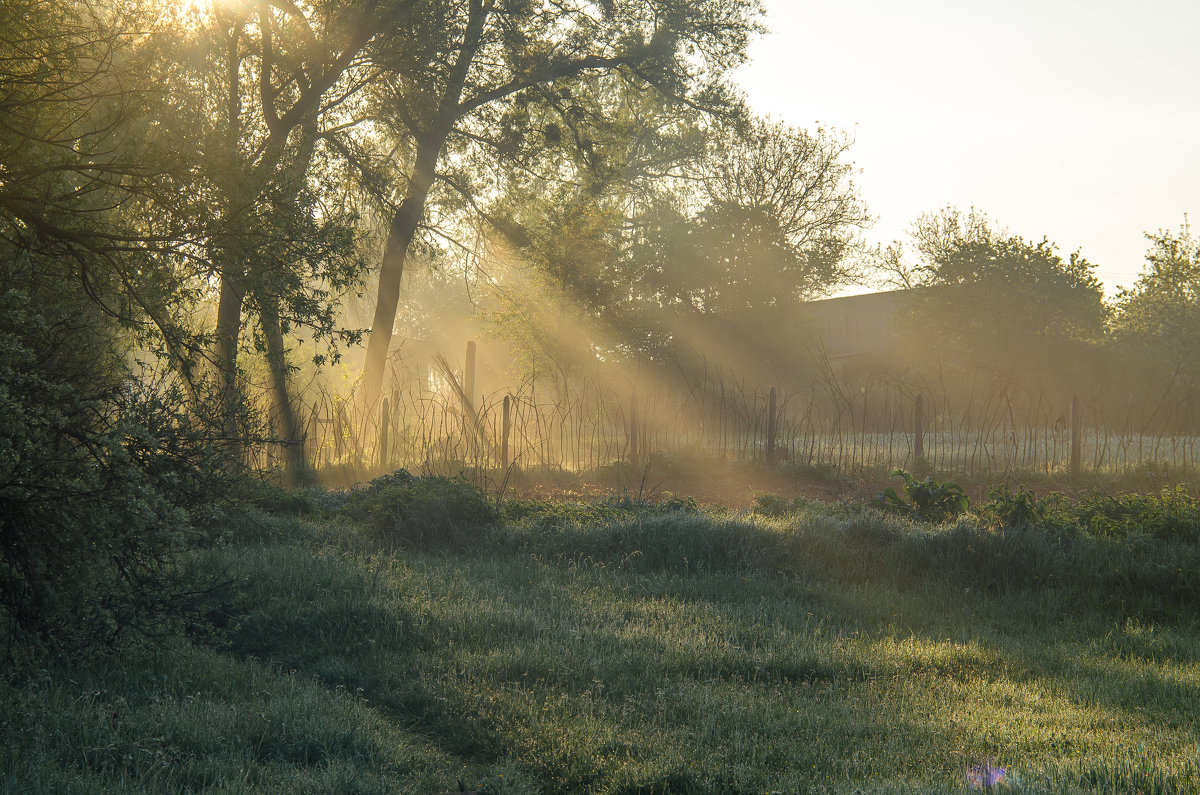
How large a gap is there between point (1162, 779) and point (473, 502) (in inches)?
248

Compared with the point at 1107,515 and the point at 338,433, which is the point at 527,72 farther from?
the point at 1107,515

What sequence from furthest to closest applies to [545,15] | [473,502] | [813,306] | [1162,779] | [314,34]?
[813,306] < [545,15] < [314,34] < [473,502] < [1162,779]

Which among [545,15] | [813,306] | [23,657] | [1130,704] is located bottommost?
[1130,704]

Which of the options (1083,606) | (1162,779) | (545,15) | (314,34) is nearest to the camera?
(1162,779)

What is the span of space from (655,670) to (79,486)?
300cm

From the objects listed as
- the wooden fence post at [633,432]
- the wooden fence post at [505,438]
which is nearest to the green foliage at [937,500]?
the wooden fence post at [633,432]

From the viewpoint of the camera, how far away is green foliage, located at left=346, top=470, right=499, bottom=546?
840cm

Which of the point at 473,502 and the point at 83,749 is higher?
the point at 473,502

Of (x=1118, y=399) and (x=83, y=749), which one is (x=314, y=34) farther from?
(x=1118, y=399)

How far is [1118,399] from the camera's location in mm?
24844

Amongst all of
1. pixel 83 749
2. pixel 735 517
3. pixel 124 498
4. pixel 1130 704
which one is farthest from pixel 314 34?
pixel 1130 704

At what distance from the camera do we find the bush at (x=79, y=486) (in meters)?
3.76

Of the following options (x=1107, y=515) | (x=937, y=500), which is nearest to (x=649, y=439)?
(x=937, y=500)

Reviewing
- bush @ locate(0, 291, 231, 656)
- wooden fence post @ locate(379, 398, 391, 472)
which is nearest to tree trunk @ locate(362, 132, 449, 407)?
wooden fence post @ locate(379, 398, 391, 472)
